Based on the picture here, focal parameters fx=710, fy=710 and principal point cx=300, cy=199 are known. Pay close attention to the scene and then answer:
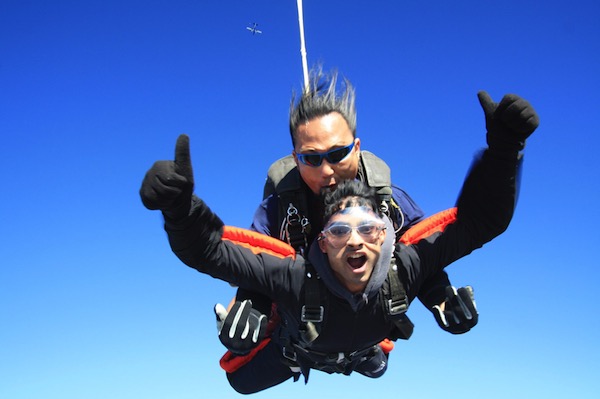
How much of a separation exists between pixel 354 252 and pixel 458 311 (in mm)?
845

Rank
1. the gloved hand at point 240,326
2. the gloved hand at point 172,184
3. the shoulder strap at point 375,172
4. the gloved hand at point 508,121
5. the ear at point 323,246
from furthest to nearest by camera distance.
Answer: the shoulder strap at point 375,172
the ear at point 323,246
the gloved hand at point 240,326
the gloved hand at point 508,121
the gloved hand at point 172,184

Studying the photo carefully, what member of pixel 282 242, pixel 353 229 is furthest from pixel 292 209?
pixel 353 229

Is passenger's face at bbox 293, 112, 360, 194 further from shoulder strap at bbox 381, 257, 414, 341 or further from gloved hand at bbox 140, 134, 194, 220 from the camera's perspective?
gloved hand at bbox 140, 134, 194, 220

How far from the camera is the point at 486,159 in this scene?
430cm

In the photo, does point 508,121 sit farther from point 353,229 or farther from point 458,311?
point 458,311

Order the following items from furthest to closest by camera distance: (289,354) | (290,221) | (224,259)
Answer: (289,354), (290,221), (224,259)

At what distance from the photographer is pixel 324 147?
4.70 meters

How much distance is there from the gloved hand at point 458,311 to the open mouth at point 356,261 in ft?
2.22

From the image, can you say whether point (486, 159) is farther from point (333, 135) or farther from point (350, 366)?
point (350, 366)

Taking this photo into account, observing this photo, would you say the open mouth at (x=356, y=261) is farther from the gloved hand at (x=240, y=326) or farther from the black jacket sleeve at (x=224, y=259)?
the gloved hand at (x=240, y=326)

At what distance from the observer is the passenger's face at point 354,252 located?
4.57 m

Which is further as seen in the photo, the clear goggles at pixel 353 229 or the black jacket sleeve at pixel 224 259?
the clear goggles at pixel 353 229

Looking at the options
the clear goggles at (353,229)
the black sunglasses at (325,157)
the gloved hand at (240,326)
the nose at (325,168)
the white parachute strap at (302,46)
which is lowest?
the gloved hand at (240,326)

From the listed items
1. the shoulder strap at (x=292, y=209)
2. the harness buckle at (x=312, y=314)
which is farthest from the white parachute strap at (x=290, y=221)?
the harness buckle at (x=312, y=314)
